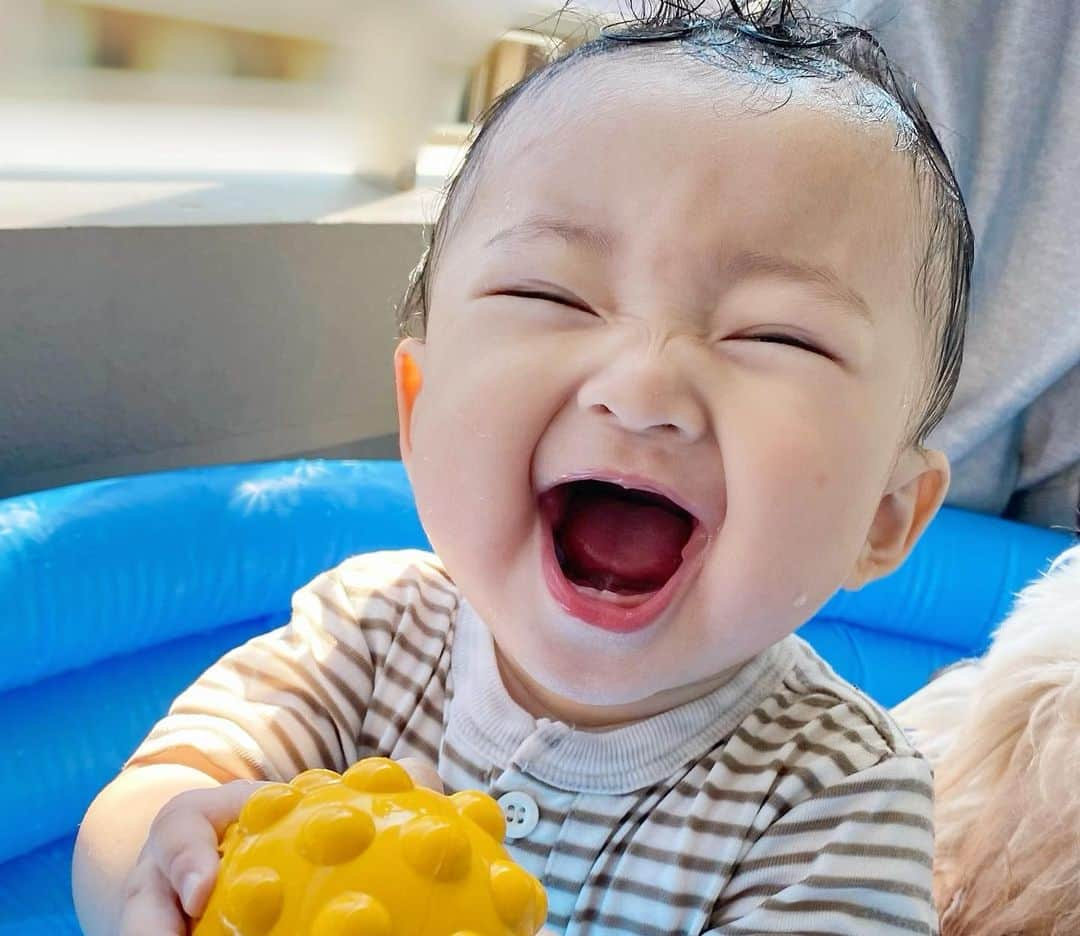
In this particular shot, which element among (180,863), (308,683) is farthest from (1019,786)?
(180,863)

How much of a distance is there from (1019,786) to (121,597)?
78 cm

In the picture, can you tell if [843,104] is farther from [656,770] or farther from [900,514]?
[656,770]

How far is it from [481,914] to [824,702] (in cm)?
37

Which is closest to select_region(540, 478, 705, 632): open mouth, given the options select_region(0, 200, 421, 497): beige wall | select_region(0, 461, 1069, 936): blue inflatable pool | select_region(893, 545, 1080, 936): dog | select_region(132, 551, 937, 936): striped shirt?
select_region(132, 551, 937, 936): striped shirt

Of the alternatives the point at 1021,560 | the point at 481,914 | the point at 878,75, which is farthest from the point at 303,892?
the point at 1021,560

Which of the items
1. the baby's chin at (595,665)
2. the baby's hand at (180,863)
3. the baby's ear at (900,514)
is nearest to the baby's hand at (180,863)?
the baby's hand at (180,863)

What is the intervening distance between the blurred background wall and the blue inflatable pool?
228 millimetres

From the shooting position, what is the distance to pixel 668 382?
55 cm

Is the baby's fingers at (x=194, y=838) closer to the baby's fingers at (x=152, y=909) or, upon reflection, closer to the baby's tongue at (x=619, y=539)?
the baby's fingers at (x=152, y=909)

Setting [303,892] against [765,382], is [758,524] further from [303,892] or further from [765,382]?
[303,892]

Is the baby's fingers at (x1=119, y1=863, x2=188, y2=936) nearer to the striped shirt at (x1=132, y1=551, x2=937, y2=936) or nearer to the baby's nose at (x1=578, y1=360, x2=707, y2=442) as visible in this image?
the striped shirt at (x1=132, y1=551, x2=937, y2=936)

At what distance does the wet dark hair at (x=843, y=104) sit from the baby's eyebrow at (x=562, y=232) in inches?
3.0

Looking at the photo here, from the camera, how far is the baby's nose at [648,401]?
0.54m

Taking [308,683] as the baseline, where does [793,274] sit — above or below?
above
